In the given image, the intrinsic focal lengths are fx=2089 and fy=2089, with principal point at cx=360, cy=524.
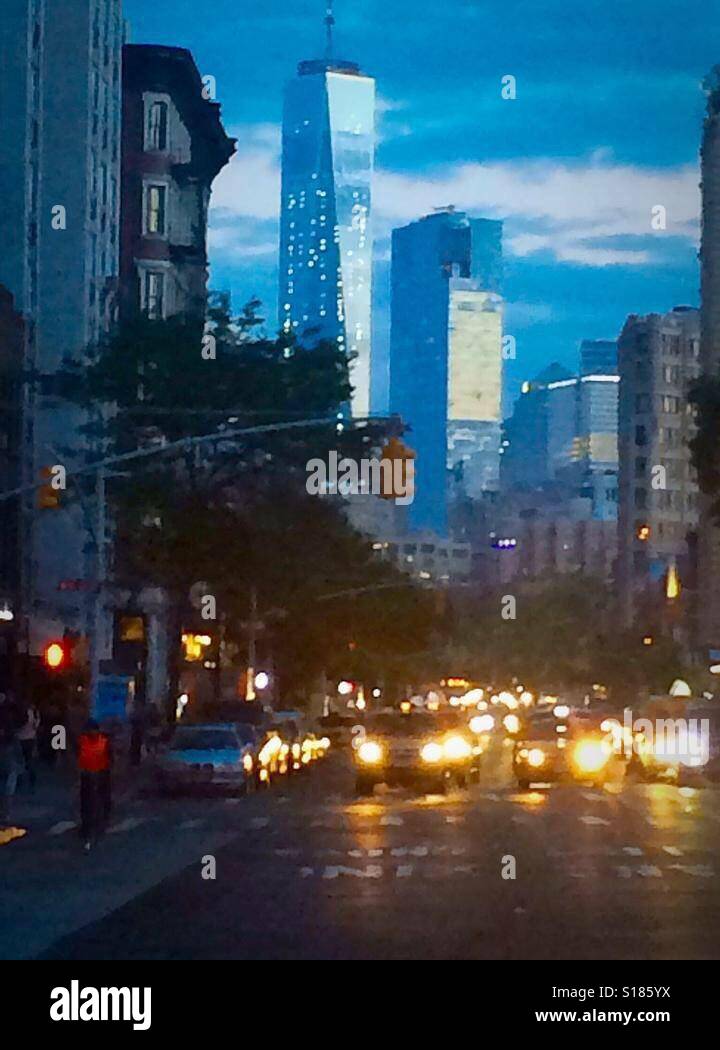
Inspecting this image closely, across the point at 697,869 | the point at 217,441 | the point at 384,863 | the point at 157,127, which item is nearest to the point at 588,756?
the point at 217,441

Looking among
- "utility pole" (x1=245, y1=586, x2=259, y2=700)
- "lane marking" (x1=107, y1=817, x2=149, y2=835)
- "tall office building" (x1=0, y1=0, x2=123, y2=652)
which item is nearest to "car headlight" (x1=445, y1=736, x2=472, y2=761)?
"lane marking" (x1=107, y1=817, x2=149, y2=835)

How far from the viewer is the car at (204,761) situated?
40.9 m

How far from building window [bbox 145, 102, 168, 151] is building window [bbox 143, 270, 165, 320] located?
5386 mm

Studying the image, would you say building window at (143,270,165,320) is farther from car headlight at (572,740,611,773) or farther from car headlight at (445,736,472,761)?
car headlight at (445,736,472,761)

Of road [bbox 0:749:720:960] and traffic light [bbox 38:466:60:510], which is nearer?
road [bbox 0:749:720:960]

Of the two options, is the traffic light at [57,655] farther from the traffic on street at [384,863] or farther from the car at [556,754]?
the car at [556,754]

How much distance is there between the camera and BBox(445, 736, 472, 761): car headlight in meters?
45.1

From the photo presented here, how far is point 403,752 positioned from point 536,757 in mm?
6142

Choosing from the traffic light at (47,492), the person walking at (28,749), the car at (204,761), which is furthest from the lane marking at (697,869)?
the car at (204,761)

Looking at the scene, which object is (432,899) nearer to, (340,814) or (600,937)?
(600,937)

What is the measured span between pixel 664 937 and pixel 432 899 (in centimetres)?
374

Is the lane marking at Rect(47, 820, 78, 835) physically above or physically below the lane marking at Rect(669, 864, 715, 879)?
below

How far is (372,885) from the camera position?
21.8 m
